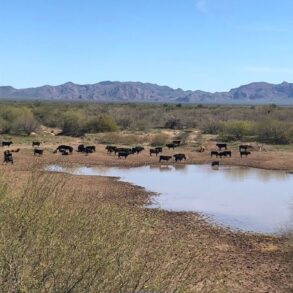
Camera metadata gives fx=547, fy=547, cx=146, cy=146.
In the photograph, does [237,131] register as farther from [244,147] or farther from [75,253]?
[75,253]

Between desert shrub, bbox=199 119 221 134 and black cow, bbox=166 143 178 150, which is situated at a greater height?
desert shrub, bbox=199 119 221 134

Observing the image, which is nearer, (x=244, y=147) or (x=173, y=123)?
(x=244, y=147)

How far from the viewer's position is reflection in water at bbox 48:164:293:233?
2067 centimetres

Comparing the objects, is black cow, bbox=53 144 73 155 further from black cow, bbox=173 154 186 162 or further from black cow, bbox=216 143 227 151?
black cow, bbox=216 143 227 151

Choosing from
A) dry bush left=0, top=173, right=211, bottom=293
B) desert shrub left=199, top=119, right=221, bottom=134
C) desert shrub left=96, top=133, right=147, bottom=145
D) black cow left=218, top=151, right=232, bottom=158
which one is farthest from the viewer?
desert shrub left=199, top=119, right=221, bottom=134

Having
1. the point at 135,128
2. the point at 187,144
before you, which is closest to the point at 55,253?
the point at 187,144

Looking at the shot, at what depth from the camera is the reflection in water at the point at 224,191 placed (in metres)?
20.7

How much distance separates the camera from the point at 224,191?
1061 inches

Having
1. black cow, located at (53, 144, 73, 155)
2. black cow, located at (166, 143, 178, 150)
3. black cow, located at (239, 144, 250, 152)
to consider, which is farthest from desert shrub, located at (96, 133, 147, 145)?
black cow, located at (239, 144, 250, 152)

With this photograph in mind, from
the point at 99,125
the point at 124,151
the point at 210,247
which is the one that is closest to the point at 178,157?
the point at 124,151

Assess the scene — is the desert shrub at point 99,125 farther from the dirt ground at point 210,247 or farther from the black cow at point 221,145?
the dirt ground at point 210,247

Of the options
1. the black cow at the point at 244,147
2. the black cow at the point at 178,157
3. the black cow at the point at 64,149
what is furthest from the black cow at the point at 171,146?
the black cow at the point at 64,149

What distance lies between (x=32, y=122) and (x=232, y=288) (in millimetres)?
45907

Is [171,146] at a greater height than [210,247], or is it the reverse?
[210,247]
